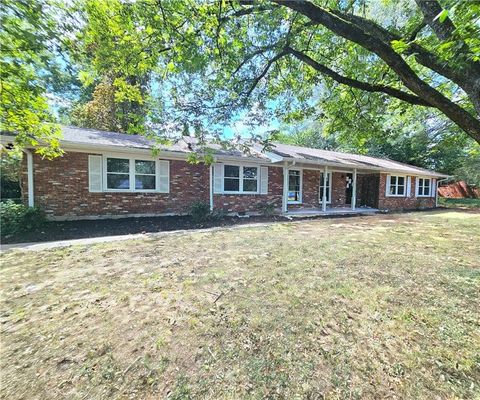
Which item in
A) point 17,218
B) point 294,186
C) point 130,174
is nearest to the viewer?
→ point 17,218

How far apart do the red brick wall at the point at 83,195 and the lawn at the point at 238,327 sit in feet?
13.1

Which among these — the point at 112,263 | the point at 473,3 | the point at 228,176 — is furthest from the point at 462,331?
the point at 228,176

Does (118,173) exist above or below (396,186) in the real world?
above

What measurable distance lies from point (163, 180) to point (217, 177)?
254 cm

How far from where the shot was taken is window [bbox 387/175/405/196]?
56.8 ft

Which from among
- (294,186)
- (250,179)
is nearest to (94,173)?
(250,179)

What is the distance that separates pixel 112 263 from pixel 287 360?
12.7ft

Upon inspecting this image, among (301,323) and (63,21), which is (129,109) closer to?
(63,21)

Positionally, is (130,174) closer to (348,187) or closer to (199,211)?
(199,211)

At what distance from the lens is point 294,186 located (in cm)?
1459

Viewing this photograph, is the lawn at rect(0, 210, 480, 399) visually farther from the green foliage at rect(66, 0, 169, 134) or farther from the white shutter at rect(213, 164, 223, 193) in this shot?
the white shutter at rect(213, 164, 223, 193)

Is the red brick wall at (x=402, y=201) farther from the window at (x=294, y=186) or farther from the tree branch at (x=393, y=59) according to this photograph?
the tree branch at (x=393, y=59)

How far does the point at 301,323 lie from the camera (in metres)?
2.82

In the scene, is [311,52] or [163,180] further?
[163,180]
